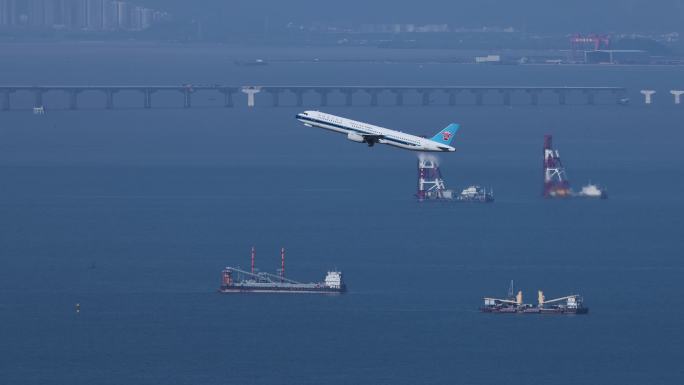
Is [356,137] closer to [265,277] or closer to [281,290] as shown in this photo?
[281,290]

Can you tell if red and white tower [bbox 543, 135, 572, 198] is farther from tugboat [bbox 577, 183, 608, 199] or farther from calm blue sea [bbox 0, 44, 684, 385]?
calm blue sea [bbox 0, 44, 684, 385]

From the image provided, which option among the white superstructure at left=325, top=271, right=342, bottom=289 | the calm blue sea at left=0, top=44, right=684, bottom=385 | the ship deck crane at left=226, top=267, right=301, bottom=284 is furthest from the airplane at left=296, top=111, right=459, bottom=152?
the ship deck crane at left=226, top=267, right=301, bottom=284

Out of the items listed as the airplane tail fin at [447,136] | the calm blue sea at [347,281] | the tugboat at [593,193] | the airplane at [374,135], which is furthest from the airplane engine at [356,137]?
the tugboat at [593,193]

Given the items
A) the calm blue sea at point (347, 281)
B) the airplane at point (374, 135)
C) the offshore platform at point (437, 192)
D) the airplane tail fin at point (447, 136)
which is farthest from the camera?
the offshore platform at point (437, 192)

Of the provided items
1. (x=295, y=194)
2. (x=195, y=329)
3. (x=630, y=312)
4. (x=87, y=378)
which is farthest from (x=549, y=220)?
(x=87, y=378)

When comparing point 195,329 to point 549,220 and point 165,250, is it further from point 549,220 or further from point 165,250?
point 549,220

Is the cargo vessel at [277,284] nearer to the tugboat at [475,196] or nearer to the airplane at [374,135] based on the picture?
the airplane at [374,135]

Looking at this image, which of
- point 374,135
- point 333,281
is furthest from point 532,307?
point 374,135
